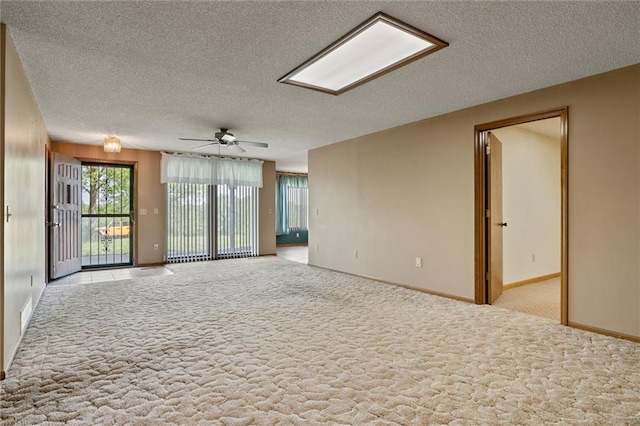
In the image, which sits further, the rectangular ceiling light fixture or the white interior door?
the white interior door

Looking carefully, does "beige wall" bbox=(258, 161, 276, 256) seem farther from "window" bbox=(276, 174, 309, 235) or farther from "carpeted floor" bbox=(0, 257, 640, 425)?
"carpeted floor" bbox=(0, 257, 640, 425)

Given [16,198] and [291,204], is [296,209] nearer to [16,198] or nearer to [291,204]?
[291,204]

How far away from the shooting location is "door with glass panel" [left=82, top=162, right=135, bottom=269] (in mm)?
7051

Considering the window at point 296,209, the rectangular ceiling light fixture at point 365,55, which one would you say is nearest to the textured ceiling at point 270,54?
the rectangular ceiling light fixture at point 365,55

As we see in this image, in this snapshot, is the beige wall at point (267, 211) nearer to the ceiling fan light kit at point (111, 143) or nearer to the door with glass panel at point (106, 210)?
the door with glass panel at point (106, 210)

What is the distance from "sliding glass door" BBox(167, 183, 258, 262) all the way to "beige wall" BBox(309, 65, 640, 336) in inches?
81.6

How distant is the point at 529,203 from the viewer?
5.54 meters

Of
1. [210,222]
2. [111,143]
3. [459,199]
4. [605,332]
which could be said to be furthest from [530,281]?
[111,143]

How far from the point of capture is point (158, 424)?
1.75 meters

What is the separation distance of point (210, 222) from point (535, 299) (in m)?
6.44

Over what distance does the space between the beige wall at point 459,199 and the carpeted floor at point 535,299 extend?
0.51m

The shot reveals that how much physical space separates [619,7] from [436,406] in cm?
265

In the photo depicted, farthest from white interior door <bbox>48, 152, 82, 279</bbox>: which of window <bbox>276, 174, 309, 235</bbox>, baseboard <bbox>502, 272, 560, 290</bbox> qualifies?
baseboard <bbox>502, 272, 560, 290</bbox>

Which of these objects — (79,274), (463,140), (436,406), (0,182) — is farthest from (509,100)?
(79,274)
